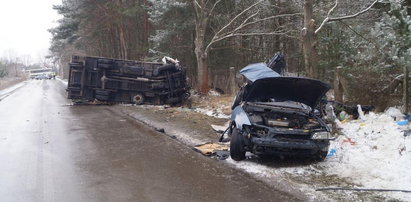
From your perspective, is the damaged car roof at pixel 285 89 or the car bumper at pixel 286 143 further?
the damaged car roof at pixel 285 89

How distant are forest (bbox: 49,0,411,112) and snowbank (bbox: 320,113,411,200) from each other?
1.50 meters

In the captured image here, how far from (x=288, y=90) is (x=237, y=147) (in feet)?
5.63

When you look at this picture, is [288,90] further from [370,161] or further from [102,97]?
[102,97]

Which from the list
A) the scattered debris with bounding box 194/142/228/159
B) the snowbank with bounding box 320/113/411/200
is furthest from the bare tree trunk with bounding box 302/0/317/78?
the scattered debris with bounding box 194/142/228/159

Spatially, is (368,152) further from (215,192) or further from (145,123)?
(145,123)

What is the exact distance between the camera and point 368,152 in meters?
7.34

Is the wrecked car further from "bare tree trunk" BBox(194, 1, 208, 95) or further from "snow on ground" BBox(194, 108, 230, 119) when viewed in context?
Answer: "bare tree trunk" BBox(194, 1, 208, 95)

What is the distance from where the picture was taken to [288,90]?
319 inches

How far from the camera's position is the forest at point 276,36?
10.6 m

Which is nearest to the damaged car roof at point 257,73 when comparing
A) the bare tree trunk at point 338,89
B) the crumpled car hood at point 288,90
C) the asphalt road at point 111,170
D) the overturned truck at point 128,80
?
the crumpled car hood at point 288,90

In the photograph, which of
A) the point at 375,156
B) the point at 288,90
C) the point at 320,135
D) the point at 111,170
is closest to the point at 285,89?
the point at 288,90

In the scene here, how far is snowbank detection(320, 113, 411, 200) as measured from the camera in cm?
600

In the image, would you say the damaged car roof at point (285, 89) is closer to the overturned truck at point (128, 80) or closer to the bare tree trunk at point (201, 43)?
the overturned truck at point (128, 80)

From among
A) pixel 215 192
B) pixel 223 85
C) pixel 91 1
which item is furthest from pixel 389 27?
pixel 91 1
